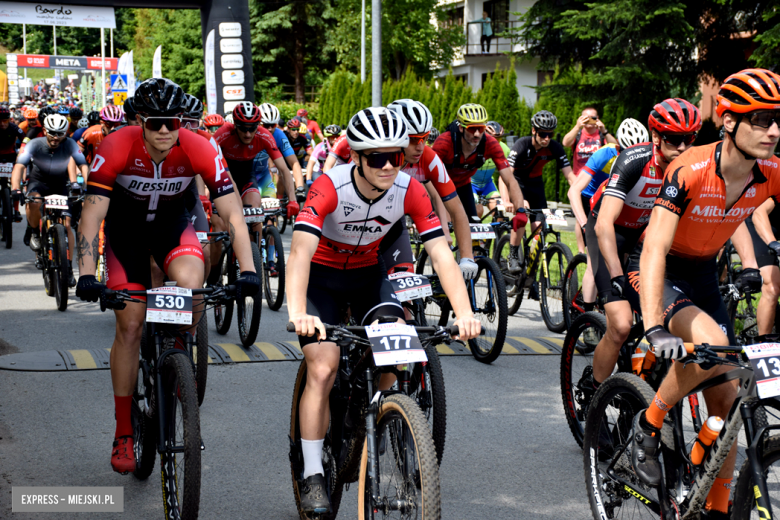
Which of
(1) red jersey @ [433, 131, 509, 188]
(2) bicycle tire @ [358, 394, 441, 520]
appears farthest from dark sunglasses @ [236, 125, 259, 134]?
(2) bicycle tire @ [358, 394, 441, 520]

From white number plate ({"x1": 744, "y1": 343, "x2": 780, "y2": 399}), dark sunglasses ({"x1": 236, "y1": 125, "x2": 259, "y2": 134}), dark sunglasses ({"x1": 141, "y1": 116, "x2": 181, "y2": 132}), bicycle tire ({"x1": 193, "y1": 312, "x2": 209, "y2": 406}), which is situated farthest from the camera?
dark sunglasses ({"x1": 236, "y1": 125, "x2": 259, "y2": 134})

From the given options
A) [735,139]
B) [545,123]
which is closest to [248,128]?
[545,123]

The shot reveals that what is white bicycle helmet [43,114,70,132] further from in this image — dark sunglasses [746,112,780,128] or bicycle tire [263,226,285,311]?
dark sunglasses [746,112,780,128]

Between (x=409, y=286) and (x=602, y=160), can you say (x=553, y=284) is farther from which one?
(x=409, y=286)

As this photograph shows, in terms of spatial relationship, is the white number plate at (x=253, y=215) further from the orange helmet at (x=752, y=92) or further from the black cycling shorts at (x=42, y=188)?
the orange helmet at (x=752, y=92)

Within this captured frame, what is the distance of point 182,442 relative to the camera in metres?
4.03

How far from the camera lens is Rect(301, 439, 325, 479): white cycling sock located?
384 cm

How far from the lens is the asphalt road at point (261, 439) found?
449cm

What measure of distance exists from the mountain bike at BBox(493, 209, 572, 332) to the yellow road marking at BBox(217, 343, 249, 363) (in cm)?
318

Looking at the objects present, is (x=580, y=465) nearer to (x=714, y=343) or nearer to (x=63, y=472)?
(x=714, y=343)

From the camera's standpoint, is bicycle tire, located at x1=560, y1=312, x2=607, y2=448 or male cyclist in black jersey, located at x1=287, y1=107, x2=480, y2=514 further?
bicycle tire, located at x1=560, y1=312, x2=607, y2=448

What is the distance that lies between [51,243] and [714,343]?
847cm

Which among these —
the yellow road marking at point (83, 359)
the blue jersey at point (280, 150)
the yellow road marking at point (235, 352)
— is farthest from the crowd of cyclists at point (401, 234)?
the blue jersey at point (280, 150)

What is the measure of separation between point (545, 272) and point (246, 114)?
12.1 ft
